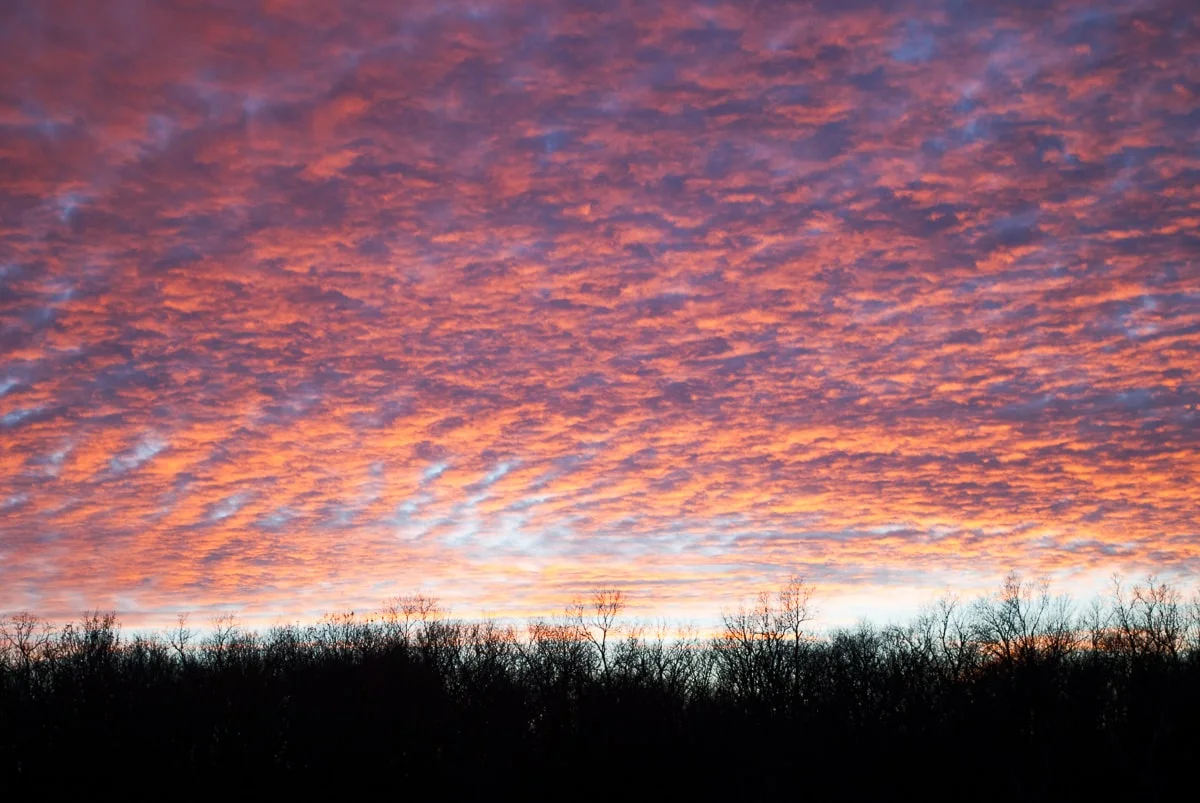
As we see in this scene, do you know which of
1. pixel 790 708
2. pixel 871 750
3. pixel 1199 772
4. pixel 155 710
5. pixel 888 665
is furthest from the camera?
pixel 888 665

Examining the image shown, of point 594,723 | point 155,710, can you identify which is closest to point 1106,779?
point 594,723

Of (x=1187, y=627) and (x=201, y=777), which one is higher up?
(x=1187, y=627)

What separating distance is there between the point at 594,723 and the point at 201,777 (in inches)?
969

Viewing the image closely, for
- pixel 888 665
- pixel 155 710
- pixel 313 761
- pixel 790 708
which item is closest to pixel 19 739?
pixel 155 710

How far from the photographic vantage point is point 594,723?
63.2m

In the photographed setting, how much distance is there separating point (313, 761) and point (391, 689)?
8.12 m

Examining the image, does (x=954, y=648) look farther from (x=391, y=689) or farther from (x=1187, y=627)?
(x=391, y=689)

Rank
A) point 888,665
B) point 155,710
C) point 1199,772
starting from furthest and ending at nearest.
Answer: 1. point 888,665
2. point 155,710
3. point 1199,772

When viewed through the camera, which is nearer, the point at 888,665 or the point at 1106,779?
the point at 1106,779

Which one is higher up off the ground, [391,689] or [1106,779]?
[391,689]

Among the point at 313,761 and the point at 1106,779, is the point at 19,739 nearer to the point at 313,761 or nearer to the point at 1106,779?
the point at 313,761

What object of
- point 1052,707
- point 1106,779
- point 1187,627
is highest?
point 1187,627

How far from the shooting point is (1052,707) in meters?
60.1

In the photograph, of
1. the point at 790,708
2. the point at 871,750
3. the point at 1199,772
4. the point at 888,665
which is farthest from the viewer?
the point at 888,665
